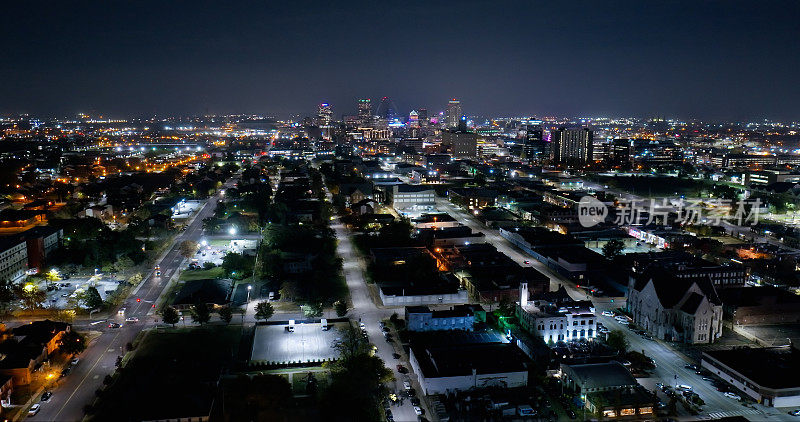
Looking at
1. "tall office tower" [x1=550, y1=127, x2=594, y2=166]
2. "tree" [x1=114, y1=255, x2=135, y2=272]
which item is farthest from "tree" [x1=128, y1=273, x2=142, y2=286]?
"tall office tower" [x1=550, y1=127, x2=594, y2=166]

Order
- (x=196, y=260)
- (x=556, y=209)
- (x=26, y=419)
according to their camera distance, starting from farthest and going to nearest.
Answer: (x=556, y=209)
(x=196, y=260)
(x=26, y=419)

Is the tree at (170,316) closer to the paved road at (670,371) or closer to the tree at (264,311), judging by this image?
the tree at (264,311)

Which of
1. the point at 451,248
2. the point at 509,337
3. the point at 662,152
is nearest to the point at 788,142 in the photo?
the point at 662,152

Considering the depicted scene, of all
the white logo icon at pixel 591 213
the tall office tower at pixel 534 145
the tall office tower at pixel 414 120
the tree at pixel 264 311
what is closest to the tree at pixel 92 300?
the tree at pixel 264 311

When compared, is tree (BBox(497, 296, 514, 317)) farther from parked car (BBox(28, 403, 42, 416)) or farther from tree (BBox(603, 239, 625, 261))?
parked car (BBox(28, 403, 42, 416))

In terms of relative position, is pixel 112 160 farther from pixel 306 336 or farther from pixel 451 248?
pixel 306 336

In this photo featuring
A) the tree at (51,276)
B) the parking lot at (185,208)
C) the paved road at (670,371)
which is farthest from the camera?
the parking lot at (185,208)
